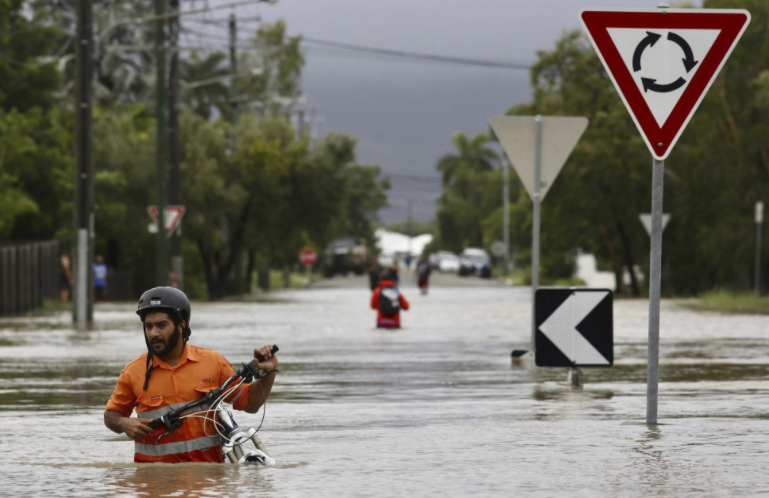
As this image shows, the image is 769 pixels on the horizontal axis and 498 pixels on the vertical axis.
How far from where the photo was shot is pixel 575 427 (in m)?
10.8

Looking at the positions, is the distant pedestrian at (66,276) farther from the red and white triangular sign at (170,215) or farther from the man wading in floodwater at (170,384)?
the man wading in floodwater at (170,384)

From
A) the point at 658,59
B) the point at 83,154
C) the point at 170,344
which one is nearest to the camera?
the point at 170,344

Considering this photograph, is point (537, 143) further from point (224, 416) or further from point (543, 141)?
point (224, 416)

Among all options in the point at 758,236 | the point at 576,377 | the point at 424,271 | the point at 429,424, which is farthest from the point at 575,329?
the point at 424,271

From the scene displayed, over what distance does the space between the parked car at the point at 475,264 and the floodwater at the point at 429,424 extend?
73565mm

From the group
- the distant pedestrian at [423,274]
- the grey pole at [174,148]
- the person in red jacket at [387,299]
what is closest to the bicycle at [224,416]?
the person in red jacket at [387,299]

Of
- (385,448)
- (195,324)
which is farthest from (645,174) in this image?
(385,448)

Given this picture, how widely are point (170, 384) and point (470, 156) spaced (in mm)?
146426

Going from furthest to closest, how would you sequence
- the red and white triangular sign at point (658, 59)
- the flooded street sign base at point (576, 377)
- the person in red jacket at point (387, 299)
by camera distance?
the person in red jacket at point (387, 299), the flooded street sign base at point (576, 377), the red and white triangular sign at point (658, 59)

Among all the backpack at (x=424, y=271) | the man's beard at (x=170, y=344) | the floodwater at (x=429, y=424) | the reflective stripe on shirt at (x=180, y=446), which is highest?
the man's beard at (x=170, y=344)

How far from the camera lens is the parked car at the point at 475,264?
9719cm

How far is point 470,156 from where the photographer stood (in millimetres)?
153375

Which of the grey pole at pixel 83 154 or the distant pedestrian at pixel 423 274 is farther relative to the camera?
the distant pedestrian at pixel 423 274

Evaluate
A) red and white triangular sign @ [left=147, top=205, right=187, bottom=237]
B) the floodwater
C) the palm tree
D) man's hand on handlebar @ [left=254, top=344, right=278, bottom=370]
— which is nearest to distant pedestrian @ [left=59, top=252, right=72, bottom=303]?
red and white triangular sign @ [left=147, top=205, right=187, bottom=237]
